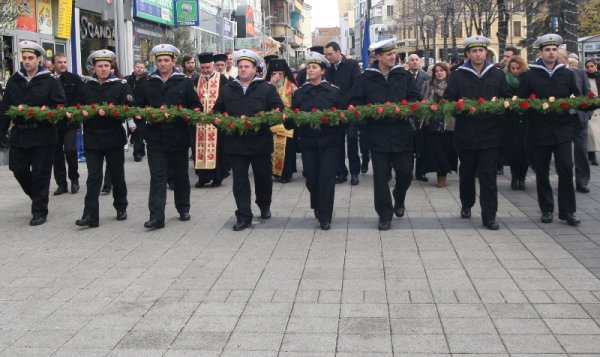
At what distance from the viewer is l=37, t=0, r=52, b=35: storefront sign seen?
80.4 feet

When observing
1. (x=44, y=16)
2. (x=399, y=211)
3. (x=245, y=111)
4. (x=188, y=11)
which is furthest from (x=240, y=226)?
(x=188, y=11)

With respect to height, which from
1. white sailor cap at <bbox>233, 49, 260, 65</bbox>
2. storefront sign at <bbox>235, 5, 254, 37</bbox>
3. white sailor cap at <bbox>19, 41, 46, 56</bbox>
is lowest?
white sailor cap at <bbox>233, 49, 260, 65</bbox>

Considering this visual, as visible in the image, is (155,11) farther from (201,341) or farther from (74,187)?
(201,341)

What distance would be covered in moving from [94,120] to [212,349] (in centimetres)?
514

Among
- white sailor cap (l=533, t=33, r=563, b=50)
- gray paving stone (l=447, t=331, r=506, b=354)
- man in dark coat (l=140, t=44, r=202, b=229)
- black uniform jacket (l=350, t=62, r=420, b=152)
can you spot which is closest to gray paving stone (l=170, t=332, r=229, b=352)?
gray paving stone (l=447, t=331, r=506, b=354)

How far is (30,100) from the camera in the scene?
33.0 ft

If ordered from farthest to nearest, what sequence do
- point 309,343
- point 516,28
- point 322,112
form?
point 516,28, point 322,112, point 309,343

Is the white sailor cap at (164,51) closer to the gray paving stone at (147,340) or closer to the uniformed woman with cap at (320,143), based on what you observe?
the uniformed woman with cap at (320,143)

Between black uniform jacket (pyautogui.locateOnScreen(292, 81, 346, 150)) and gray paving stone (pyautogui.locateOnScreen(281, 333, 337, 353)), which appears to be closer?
gray paving stone (pyautogui.locateOnScreen(281, 333, 337, 353))

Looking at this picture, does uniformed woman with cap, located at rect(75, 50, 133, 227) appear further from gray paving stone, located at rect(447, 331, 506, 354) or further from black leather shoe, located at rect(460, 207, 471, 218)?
gray paving stone, located at rect(447, 331, 506, 354)

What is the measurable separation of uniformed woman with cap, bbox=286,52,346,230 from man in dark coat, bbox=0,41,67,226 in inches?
113

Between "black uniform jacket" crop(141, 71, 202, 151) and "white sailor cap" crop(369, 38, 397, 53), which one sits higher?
"white sailor cap" crop(369, 38, 397, 53)

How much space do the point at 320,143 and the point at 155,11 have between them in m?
28.2

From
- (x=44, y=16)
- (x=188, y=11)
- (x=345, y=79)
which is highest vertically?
(x=188, y=11)
